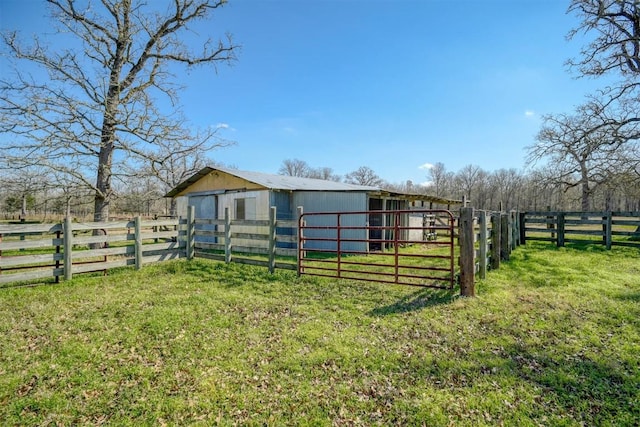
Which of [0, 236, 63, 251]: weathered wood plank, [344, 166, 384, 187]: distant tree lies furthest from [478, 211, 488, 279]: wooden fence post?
[344, 166, 384, 187]: distant tree

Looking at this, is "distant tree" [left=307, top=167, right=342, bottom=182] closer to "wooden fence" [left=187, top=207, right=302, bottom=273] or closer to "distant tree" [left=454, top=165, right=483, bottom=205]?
"distant tree" [left=454, top=165, right=483, bottom=205]

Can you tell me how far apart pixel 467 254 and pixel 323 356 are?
374 cm

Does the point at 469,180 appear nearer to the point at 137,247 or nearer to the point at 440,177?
the point at 440,177

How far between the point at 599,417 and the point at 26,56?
668 inches

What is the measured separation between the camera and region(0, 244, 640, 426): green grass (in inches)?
120

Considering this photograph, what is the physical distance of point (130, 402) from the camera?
319cm

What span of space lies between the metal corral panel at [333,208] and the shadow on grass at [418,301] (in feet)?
21.0

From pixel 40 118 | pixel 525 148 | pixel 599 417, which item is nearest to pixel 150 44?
pixel 40 118

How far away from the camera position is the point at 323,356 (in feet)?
13.2

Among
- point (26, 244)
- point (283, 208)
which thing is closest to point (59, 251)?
point (26, 244)

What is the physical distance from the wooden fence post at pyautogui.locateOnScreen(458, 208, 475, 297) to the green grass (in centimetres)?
45

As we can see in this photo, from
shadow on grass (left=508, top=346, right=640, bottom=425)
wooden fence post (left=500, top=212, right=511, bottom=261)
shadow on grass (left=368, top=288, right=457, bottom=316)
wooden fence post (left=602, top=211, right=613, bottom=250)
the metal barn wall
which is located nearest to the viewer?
shadow on grass (left=508, top=346, right=640, bottom=425)

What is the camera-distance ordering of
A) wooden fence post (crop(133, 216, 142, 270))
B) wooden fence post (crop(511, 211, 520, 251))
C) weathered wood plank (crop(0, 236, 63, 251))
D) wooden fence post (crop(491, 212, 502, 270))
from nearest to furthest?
1. weathered wood plank (crop(0, 236, 63, 251))
2. wooden fence post (crop(491, 212, 502, 270))
3. wooden fence post (crop(133, 216, 142, 270))
4. wooden fence post (crop(511, 211, 520, 251))

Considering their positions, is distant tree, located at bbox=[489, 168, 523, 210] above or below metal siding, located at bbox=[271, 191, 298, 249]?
above
